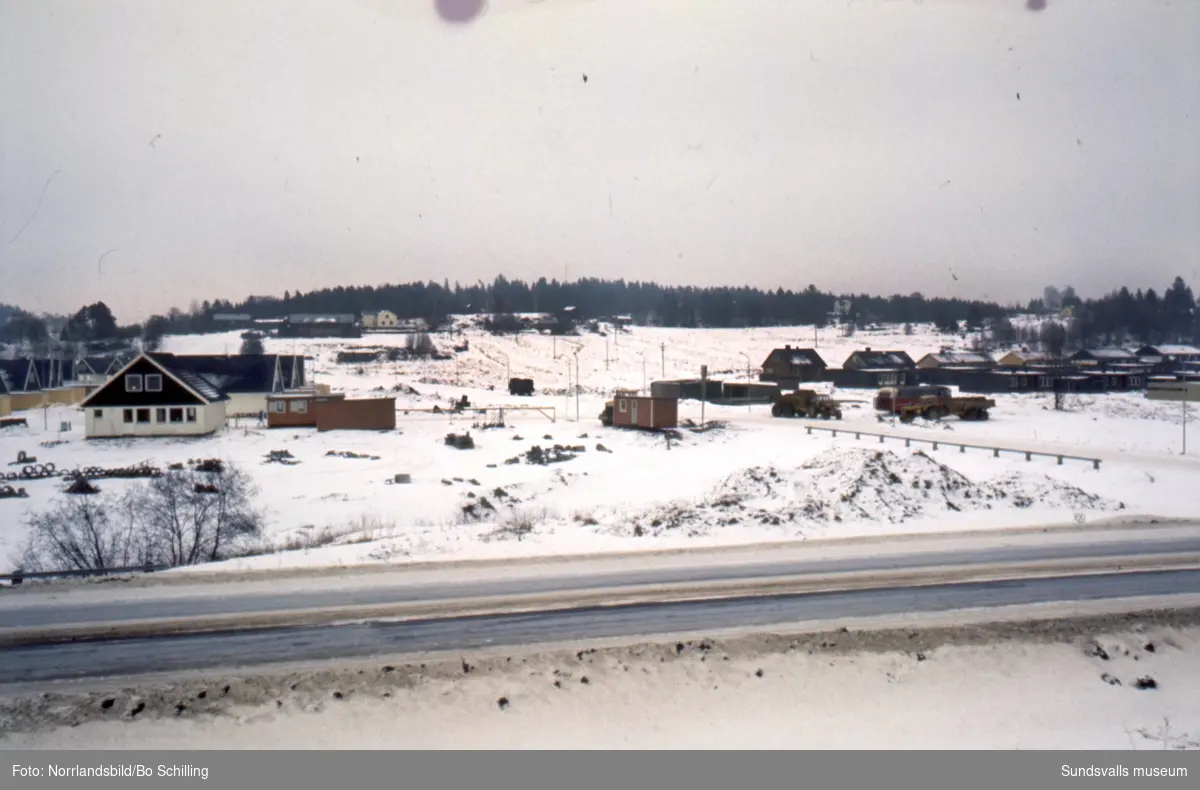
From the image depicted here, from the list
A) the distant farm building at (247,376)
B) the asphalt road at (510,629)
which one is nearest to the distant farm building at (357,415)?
the distant farm building at (247,376)

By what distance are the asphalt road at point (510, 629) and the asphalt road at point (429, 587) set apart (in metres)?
0.91

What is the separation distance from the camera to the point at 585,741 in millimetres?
7129

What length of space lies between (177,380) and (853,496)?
2852 centimetres

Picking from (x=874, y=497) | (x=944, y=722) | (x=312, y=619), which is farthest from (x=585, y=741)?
(x=874, y=497)

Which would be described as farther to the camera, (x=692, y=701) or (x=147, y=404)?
(x=147, y=404)

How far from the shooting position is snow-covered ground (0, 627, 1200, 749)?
7.11m

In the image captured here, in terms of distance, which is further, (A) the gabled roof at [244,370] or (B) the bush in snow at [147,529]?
(A) the gabled roof at [244,370]

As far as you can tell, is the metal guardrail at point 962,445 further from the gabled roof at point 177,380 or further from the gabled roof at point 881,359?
the gabled roof at point 881,359

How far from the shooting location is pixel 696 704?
7.67 metres

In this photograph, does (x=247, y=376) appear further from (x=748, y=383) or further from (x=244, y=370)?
(x=748, y=383)

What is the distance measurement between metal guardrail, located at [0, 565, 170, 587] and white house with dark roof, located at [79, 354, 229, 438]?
22.7m

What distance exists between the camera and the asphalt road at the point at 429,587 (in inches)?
399

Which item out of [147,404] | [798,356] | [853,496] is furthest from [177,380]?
[798,356]
